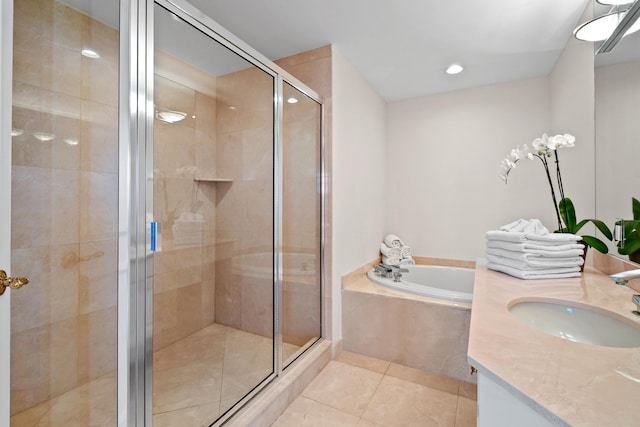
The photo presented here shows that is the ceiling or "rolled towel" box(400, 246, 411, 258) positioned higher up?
the ceiling

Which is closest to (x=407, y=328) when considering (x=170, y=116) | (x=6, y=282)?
(x=170, y=116)

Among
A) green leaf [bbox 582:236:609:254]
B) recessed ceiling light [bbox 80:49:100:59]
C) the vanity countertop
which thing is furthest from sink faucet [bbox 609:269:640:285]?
recessed ceiling light [bbox 80:49:100:59]

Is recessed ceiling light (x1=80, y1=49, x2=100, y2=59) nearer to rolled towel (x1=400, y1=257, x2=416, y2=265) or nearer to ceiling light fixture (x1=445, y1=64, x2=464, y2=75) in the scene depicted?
ceiling light fixture (x1=445, y1=64, x2=464, y2=75)

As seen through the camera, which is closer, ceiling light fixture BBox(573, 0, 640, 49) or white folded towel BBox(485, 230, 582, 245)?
ceiling light fixture BBox(573, 0, 640, 49)

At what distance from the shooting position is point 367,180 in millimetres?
2736

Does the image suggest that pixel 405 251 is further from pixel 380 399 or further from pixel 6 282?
pixel 6 282

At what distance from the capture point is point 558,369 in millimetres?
621

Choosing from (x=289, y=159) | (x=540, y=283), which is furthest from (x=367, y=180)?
(x=540, y=283)

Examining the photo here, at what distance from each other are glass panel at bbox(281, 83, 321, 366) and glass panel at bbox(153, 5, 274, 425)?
0.13 m

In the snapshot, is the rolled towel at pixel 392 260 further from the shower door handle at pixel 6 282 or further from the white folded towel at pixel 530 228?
the shower door handle at pixel 6 282

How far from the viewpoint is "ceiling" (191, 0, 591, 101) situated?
167 centimetres

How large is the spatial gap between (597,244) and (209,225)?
207 cm

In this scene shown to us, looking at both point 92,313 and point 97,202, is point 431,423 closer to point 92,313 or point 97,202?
point 92,313

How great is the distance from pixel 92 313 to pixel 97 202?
39 cm
